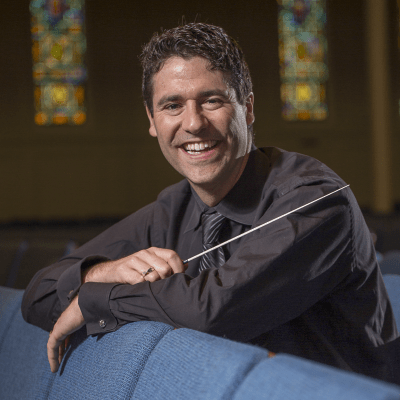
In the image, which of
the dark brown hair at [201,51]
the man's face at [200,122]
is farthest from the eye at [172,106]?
the dark brown hair at [201,51]

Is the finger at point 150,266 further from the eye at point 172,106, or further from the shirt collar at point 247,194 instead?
the eye at point 172,106

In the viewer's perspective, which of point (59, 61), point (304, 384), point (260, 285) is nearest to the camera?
point (304, 384)

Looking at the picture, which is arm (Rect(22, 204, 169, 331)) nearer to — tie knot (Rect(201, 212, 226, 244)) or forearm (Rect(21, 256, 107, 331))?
forearm (Rect(21, 256, 107, 331))

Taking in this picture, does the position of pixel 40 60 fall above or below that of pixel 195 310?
above

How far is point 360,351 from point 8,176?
29.4ft

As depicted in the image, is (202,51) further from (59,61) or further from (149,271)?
(59,61)

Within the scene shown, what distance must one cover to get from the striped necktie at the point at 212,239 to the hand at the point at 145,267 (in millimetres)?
166

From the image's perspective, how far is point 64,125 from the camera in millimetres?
9336

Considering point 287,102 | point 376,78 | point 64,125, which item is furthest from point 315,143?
point 64,125

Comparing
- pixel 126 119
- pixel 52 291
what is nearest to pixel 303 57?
pixel 126 119

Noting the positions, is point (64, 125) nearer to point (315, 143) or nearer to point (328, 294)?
point (315, 143)

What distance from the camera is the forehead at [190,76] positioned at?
4.79 feet

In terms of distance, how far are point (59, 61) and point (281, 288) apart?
9.23 metres

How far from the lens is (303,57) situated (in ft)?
33.1
